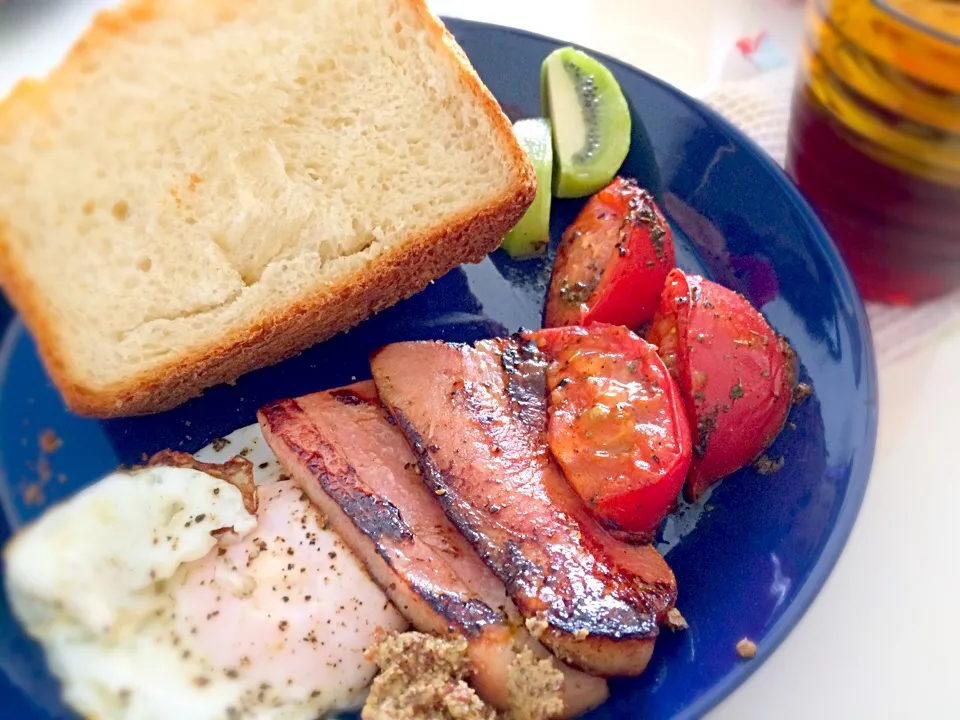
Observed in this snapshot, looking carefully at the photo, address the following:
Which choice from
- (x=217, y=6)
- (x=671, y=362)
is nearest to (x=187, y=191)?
(x=217, y=6)

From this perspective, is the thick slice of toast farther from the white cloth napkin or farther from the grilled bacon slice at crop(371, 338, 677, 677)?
the white cloth napkin

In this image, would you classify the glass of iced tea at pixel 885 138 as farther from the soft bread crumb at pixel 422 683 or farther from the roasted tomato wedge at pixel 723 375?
the soft bread crumb at pixel 422 683

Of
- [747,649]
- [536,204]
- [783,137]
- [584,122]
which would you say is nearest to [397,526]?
[747,649]

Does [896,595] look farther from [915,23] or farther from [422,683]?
[915,23]

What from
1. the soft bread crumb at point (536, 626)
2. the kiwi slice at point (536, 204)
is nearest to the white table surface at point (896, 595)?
the soft bread crumb at point (536, 626)

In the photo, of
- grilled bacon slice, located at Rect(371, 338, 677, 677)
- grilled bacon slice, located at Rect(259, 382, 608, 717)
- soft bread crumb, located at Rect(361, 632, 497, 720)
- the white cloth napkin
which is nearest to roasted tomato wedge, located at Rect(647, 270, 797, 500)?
grilled bacon slice, located at Rect(371, 338, 677, 677)
